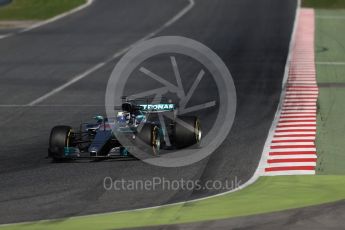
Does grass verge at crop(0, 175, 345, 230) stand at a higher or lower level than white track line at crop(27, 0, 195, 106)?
lower

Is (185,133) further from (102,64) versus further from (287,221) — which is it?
(102,64)

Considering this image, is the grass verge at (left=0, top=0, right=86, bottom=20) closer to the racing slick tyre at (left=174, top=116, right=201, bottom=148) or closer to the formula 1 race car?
the formula 1 race car

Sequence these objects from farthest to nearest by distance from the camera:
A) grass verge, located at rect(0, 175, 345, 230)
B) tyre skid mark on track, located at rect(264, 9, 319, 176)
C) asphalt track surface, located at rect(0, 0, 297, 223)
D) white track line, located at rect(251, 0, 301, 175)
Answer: tyre skid mark on track, located at rect(264, 9, 319, 176), white track line, located at rect(251, 0, 301, 175), asphalt track surface, located at rect(0, 0, 297, 223), grass verge, located at rect(0, 175, 345, 230)

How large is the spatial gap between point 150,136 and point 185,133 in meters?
1.34

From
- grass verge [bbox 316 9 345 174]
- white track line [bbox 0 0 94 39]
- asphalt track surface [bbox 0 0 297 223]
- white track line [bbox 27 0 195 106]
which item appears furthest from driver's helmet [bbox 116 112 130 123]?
white track line [bbox 0 0 94 39]

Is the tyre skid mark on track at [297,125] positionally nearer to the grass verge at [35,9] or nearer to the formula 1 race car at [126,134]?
the formula 1 race car at [126,134]

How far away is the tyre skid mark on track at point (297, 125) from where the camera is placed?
17000 mm

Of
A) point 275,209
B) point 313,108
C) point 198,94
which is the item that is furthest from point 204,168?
point 198,94

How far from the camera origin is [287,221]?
12188mm

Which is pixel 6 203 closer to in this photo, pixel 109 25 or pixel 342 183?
pixel 342 183

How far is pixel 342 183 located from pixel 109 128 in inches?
200

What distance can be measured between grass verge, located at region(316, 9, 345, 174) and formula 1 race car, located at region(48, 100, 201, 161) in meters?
2.98

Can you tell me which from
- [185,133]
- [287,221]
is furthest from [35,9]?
[287,221]

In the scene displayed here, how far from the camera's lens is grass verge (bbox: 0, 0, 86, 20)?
51.7 metres
